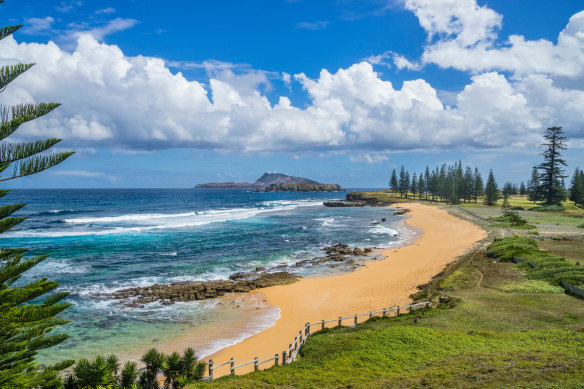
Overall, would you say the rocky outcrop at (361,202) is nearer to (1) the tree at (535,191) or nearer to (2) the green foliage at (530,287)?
(1) the tree at (535,191)

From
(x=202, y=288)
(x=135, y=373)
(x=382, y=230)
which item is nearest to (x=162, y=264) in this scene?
(x=202, y=288)

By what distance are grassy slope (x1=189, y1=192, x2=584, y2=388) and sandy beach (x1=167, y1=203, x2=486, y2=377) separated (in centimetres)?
303

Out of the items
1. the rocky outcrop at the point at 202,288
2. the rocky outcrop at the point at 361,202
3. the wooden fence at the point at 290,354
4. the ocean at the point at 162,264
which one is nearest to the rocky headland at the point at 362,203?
the rocky outcrop at the point at 361,202

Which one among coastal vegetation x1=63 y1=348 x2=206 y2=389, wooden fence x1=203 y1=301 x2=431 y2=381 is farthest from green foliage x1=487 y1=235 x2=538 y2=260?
coastal vegetation x1=63 y1=348 x2=206 y2=389

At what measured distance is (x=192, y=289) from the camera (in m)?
22.9

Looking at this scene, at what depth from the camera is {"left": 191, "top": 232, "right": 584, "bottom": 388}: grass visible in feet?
29.2

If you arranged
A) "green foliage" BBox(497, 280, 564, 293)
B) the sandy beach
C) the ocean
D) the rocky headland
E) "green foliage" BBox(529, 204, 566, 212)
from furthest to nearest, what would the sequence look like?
the rocky headland, "green foliage" BBox(529, 204, 566, 212), "green foliage" BBox(497, 280, 564, 293), the ocean, the sandy beach

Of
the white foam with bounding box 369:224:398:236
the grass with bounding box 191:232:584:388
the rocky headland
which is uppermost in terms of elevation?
the rocky headland

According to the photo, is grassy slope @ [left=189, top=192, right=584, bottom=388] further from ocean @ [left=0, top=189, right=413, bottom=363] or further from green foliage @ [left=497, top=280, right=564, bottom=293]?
ocean @ [left=0, top=189, right=413, bottom=363]

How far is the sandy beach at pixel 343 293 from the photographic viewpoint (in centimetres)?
1517

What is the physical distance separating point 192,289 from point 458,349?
17.0 metres

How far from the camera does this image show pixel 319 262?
104 feet

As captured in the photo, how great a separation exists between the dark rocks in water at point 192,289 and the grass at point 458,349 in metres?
10.5

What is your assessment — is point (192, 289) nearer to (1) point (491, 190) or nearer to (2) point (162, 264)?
(2) point (162, 264)
